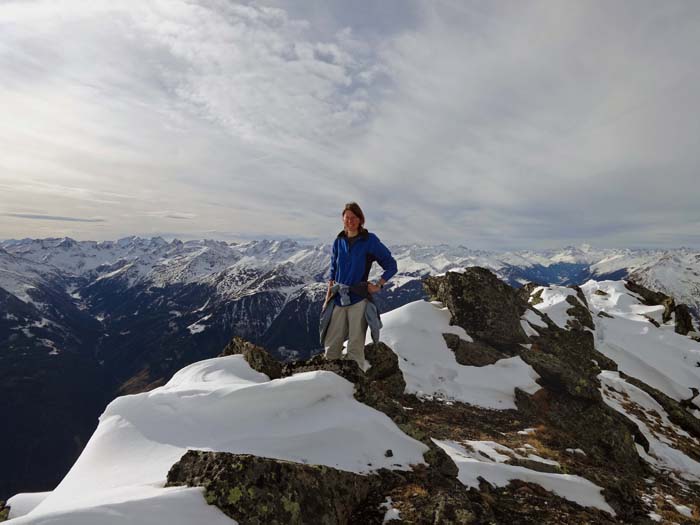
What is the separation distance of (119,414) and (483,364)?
1912 cm

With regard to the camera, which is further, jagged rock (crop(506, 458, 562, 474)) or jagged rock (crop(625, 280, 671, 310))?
jagged rock (crop(625, 280, 671, 310))

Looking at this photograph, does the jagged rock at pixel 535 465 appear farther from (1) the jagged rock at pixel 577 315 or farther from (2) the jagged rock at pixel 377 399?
(1) the jagged rock at pixel 577 315

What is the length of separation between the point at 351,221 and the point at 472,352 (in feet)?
51.5

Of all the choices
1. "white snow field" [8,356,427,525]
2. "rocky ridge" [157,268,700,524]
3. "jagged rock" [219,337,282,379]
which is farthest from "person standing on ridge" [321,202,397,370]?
"white snow field" [8,356,427,525]

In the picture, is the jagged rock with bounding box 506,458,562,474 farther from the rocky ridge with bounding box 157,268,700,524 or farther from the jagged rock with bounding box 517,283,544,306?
the jagged rock with bounding box 517,283,544,306

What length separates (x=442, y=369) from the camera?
67.3ft

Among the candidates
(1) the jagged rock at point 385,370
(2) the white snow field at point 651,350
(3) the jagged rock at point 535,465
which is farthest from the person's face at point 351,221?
(2) the white snow field at point 651,350

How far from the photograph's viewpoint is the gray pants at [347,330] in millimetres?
10695

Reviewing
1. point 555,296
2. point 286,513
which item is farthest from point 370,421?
point 555,296

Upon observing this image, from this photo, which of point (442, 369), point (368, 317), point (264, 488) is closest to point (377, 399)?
point (368, 317)

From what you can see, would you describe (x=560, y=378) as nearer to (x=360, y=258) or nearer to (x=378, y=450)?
(x=360, y=258)

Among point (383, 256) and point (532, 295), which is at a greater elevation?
point (383, 256)

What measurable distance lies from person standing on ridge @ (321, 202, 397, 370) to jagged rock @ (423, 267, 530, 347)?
15537mm

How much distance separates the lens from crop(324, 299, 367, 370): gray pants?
10.7 m
